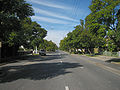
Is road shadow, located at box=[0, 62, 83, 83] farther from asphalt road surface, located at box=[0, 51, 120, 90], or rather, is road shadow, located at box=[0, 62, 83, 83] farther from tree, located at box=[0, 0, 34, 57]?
tree, located at box=[0, 0, 34, 57]

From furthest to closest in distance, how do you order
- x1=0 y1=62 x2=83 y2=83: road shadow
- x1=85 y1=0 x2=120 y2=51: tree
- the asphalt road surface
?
x1=85 y1=0 x2=120 y2=51: tree → x1=0 y1=62 x2=83 y2=83: road shadow → the asphalt road surface

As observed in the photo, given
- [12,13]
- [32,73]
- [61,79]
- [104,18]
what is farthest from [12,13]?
[104,18]

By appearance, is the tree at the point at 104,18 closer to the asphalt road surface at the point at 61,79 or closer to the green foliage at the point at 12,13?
the asphalt road surface at the point at 61,79

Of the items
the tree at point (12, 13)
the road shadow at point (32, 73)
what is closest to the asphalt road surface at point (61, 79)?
the road shadow at point (32, 73)

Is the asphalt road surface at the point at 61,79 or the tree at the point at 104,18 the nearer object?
the asphalt road surface at the point at 61,79

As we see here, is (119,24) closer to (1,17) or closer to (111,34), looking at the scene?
(111,34)

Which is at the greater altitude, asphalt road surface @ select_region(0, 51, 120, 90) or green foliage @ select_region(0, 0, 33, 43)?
green foliage @ select_region(0, 0, 33, 43)

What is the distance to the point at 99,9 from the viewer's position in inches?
755

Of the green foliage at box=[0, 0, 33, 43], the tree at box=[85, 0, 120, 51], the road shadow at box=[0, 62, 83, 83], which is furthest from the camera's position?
the tree at box=[85, 0, 120, 51]

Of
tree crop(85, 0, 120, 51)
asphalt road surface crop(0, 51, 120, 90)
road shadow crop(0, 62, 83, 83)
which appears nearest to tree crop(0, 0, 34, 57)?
road shadow crop(0, 62, 83, 83)

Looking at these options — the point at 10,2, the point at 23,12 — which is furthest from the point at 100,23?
the point at 10,2

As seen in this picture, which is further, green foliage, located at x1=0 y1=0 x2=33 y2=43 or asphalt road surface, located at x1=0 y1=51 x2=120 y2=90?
green foliage, located at x1=0 y1=0 x2=33 y2=43

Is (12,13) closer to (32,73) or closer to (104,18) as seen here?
(32,73)

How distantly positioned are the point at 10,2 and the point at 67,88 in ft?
25.5
